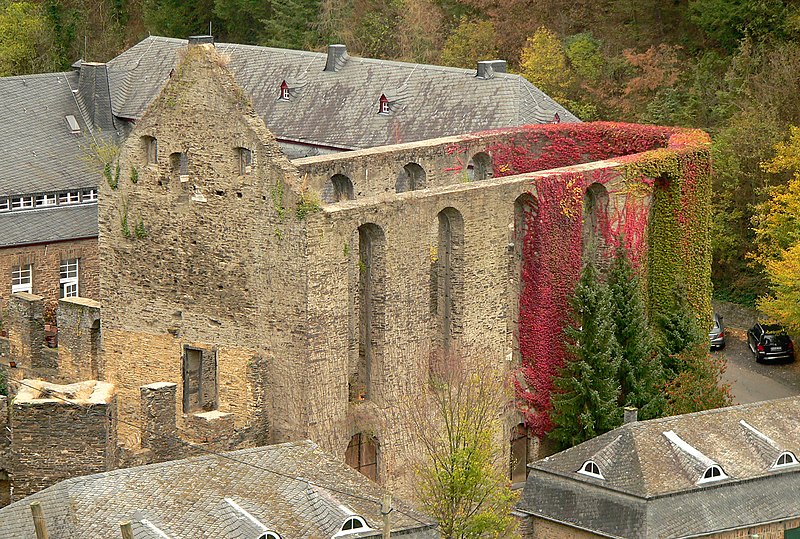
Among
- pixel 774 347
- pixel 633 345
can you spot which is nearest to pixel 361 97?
pixel 774 347

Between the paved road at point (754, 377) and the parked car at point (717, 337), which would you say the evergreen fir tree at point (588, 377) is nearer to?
the paved road at point (754, 377)

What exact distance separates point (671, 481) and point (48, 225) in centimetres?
3103

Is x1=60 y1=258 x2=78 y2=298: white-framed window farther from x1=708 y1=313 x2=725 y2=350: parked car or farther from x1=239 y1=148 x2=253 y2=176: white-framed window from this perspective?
x1=239 y1=148 x2=253 y2=176: white-framed window

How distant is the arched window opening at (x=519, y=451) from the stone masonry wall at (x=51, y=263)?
2058 cm

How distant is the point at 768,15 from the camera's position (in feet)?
248

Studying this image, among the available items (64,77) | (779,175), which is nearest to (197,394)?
(779,175)

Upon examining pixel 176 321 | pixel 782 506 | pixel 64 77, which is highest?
pixel 64 77

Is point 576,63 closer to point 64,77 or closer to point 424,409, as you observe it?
point 64,77

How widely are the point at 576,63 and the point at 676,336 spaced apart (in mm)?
29368

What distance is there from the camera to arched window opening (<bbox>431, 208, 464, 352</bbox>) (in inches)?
1987

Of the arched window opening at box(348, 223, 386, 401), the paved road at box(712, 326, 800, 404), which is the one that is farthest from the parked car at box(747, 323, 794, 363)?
the arched window opening at box(348, 223, 386, 401)

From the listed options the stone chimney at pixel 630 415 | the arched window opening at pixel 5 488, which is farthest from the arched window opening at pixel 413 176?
the arched window opening at pixel 5 488

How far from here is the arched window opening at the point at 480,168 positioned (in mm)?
56844

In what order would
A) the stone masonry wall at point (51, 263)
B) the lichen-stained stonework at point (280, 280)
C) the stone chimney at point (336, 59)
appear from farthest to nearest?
the stone chimney at point (336, 59), the stone masonry wall at point (51, 263), the lichen-stained stonework at point (280, 280)
